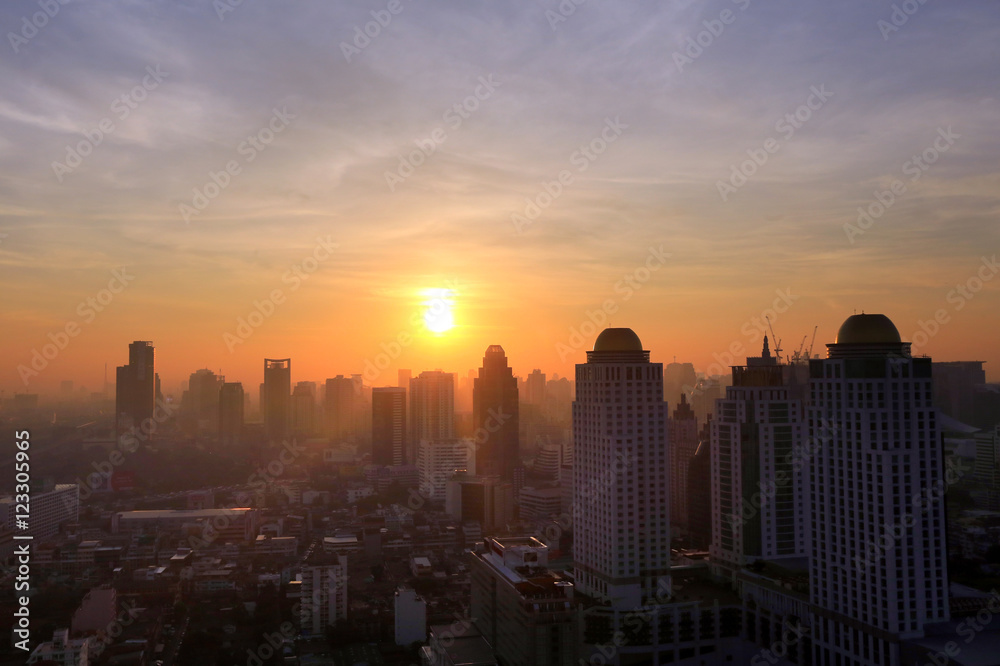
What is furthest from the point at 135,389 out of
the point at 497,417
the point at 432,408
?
the point at 497,417

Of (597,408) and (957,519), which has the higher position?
(597,408)

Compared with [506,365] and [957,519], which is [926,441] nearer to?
[957,519]

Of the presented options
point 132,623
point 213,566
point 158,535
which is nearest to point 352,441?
point 158,535

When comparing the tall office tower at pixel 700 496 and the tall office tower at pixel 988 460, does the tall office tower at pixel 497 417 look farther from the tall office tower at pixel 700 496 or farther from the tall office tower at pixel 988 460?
the tall office tower at pixel 988 460

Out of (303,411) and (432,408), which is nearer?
(432,408)

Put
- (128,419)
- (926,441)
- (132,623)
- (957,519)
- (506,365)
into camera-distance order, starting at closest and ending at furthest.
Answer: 1. (926,441)
2. (132,623)
3. (957,519)
4. (506,365)
5. (128,419)

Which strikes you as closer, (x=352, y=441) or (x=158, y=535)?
(x=158, y=535)

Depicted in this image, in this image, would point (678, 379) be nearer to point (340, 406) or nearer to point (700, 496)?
point (700, 496)

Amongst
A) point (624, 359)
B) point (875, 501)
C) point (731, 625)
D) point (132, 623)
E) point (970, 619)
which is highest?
point (624, 359)
